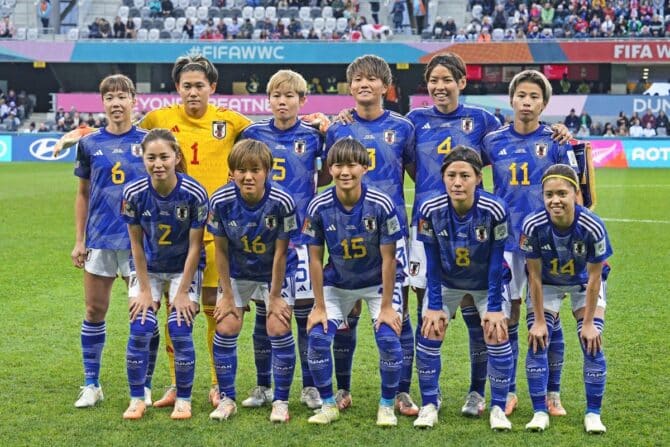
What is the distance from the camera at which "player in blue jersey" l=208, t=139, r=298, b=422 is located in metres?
5.76

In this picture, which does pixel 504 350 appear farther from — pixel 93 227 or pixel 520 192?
pixel 93 227

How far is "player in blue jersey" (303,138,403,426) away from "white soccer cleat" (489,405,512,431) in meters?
0.58

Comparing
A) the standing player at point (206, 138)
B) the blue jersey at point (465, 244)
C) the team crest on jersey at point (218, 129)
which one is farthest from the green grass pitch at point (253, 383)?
the team crest on jersey at point (218, 129)

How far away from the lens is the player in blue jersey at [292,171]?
6.13m

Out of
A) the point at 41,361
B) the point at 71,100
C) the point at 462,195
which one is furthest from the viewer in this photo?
the point at 71,100

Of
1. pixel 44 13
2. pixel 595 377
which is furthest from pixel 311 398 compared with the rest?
pixel 44 13

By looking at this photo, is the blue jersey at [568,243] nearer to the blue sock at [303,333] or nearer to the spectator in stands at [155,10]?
the blue sock at [303,333]

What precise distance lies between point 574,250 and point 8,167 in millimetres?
24175

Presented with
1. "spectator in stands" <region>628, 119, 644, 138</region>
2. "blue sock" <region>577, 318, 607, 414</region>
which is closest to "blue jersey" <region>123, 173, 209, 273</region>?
"blue sock" <region>577, 318, 607, 414</region>

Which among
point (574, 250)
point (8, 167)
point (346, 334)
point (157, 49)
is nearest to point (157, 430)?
point (346, 334)

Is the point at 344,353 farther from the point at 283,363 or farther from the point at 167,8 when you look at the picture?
the point at 167,8

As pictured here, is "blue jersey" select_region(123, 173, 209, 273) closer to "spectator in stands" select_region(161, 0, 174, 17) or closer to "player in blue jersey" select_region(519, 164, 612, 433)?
"player in blue jersey" select_region(519, 164, 612, 433)

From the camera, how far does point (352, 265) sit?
5.81m

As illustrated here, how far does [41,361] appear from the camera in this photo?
23.8 ft
